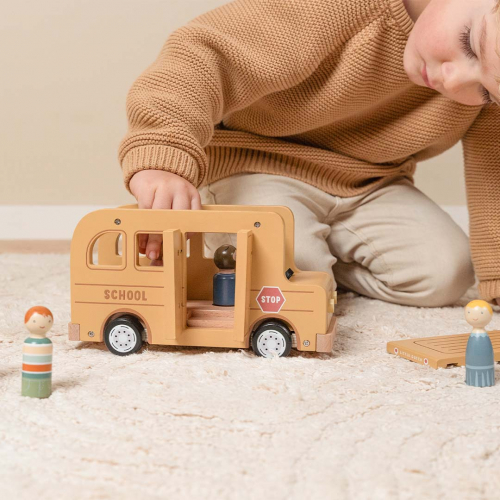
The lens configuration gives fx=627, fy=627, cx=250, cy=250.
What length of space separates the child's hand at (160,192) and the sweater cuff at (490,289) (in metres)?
0.54

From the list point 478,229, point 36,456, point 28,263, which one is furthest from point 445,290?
point 28,263

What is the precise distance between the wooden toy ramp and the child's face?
1.04ft

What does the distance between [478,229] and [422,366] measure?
48 centimetres

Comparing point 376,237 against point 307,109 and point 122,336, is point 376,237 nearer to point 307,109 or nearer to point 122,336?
point 307,109

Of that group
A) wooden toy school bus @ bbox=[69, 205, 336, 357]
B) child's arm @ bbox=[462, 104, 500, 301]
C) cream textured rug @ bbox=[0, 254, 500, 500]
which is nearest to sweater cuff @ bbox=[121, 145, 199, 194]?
wooden toy school bus @ bbox=[69, 205, 336, 357]

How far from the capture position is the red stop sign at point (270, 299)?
72cm

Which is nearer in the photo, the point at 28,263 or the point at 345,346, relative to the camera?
the point at 345,346

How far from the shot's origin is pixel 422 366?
70 centimetres

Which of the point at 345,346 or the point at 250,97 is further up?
the point at 250,97

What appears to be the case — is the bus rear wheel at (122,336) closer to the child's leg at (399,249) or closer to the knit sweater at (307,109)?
the knit sweater at (307,109)

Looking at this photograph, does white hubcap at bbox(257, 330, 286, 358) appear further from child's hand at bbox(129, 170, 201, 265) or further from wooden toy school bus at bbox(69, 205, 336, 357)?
child's hand at bbox(129, 170, 201, 265)

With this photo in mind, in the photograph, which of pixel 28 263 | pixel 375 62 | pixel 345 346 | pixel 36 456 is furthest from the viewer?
pixel 28 263

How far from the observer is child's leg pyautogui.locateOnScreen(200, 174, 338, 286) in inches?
41.8

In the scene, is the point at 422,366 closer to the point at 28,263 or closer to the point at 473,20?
the point at 473,20
